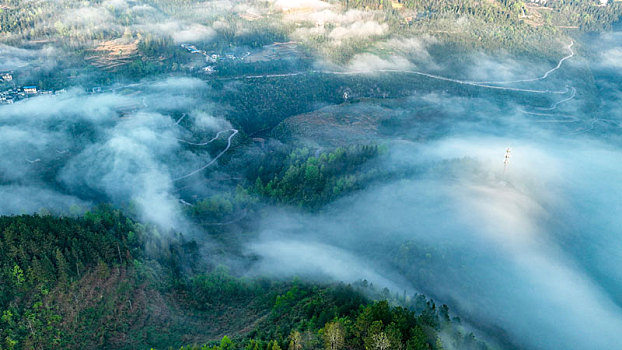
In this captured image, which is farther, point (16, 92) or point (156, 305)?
point (16, 92)

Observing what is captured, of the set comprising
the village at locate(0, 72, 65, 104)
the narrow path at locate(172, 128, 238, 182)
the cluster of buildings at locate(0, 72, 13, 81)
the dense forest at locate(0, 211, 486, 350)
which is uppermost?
the dense forest at locate(0, 211, 486, 350)


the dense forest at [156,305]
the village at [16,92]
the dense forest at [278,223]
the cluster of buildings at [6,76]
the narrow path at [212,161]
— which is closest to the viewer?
the dense forest at [156,305]

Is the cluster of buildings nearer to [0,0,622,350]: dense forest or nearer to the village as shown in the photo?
the village

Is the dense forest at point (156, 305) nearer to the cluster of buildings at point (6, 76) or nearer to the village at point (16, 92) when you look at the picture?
the village at point (16, 92)

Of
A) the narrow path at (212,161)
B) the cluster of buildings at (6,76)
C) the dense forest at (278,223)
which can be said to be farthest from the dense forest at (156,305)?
the cluster of buildings at (6,76)

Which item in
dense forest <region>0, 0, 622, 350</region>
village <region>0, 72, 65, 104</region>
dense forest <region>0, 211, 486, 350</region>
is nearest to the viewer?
dense forest <region>0, 211, 486, 350</region>

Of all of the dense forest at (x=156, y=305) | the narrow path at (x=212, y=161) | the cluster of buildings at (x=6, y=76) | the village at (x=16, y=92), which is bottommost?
the narrow path at (x=212, y=161)

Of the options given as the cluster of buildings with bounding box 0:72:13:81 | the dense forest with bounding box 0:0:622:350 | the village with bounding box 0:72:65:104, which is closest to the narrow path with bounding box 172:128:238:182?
the dense forest with bounding box 0:0:622:350

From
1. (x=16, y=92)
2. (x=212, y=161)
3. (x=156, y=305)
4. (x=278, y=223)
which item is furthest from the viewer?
(x=16, y=92)

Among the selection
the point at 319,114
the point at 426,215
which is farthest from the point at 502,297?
the point at 319,114

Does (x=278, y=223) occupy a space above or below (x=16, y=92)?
below

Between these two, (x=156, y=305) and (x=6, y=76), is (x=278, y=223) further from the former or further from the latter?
(x=6, y=76)

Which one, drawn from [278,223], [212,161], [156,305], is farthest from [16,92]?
[156,305]
